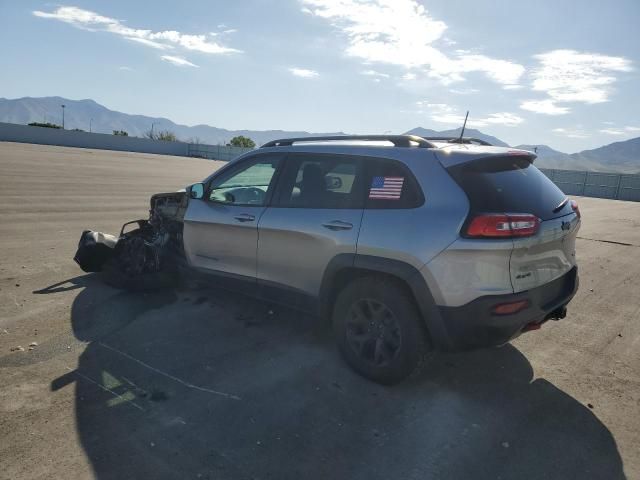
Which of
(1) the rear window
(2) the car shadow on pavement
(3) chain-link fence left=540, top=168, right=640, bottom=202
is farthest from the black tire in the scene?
(3) chain-link fence left=540, top=168, right=640, bottom=202

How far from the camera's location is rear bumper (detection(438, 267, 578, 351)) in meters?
3.12

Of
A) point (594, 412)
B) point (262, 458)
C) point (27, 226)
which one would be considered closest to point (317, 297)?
point (262, 458)

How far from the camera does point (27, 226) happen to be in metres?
8.44

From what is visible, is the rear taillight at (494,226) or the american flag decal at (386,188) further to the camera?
the american flag decal at (386,188)

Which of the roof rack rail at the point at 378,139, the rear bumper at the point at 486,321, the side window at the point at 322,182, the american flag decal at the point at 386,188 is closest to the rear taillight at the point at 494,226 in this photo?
the rear bumper at the point at 486,321

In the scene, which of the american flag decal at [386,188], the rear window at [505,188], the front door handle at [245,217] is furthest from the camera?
the front door handle at [245,217]

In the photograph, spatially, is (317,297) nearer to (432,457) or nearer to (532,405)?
(432,457)

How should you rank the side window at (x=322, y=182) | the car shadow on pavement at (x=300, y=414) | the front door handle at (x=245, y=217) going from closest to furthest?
the car shadow on pavement at (x=300, y=414) → the side window at (x=322, y=182) → the front door handle at (x=245, y=217)

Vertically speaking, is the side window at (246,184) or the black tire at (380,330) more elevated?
the side window at (246,184)

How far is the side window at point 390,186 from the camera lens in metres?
3.41

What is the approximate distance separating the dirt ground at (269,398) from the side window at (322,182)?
4.28 feet

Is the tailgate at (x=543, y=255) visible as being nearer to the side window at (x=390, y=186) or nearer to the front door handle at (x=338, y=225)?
the side window at (x=390, y=186)

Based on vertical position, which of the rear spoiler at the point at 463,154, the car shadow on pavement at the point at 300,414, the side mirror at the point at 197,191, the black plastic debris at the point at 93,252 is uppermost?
the rear spoiler at the point at 463,154

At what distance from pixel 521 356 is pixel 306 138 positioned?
9.07 ft
